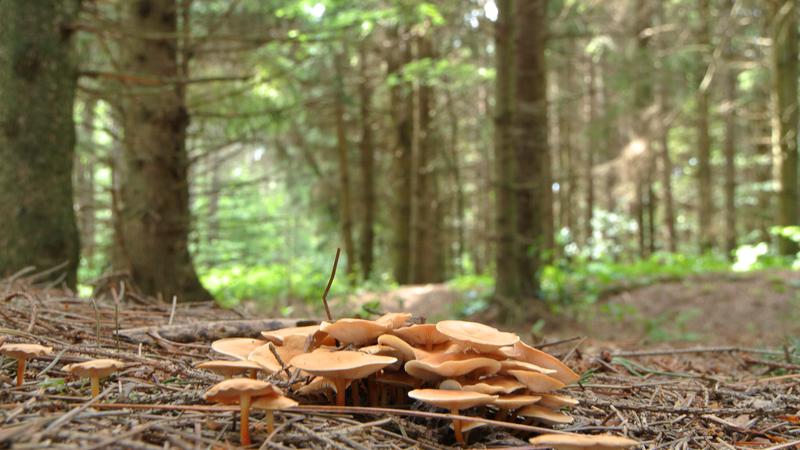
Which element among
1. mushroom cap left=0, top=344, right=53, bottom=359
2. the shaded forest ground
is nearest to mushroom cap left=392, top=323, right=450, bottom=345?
mushroom cap left=0, top=344, right=53, bottom=359

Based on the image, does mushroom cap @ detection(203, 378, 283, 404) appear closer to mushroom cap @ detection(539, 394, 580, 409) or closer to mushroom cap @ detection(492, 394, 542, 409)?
mushroom cap @ detection(492, 394, 542, 409)

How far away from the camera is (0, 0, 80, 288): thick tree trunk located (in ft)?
14.0

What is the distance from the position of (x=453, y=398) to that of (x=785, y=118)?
13.2 m

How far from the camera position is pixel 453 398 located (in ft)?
5.40

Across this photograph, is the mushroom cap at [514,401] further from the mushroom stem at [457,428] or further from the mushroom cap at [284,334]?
the mushroom cap at [284,334]

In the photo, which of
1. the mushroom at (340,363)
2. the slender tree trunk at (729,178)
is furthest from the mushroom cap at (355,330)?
the slender tree trunk at (729,178)

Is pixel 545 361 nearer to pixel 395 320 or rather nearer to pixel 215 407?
pixel 395 320

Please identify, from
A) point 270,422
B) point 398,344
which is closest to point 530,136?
point 398,344

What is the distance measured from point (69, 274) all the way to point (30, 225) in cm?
45

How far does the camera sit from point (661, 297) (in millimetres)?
9188

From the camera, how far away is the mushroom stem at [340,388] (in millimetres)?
1895

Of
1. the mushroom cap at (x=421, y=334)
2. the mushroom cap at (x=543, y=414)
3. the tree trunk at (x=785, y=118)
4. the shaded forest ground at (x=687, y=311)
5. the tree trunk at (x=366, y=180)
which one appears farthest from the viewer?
the tree trunk at (x=366, y=180)

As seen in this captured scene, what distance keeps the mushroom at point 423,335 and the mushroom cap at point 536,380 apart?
25cm

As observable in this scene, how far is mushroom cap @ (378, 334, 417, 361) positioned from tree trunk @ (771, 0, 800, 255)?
1252 centimetres
